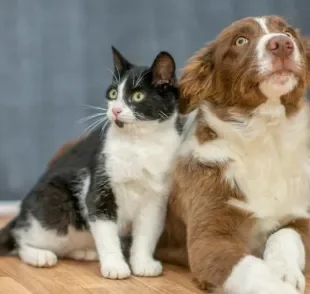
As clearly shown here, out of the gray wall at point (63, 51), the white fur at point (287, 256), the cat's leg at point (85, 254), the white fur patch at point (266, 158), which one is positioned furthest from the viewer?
the gray wall at point (63, 51)

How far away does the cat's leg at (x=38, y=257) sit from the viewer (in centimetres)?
178

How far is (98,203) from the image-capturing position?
1.72 metres

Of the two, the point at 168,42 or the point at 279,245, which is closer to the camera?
the point at 279,245

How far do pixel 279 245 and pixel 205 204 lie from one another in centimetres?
20

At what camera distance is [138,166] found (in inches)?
67.1

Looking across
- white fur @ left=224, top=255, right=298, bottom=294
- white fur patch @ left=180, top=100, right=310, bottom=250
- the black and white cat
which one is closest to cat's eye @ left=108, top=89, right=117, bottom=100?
the black and white cat

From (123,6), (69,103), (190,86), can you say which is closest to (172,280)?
(190,86)

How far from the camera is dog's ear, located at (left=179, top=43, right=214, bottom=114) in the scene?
1698 mm

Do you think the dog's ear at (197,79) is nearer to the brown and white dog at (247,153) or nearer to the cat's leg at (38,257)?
the brown and white dog at (247,153)

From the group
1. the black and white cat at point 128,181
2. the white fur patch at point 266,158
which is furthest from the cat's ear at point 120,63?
the white fur patch at point 266,158

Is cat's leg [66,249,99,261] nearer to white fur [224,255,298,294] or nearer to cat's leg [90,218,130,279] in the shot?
cat's leg [90,218,130,279]

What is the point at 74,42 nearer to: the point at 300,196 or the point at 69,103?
the point at 69,103

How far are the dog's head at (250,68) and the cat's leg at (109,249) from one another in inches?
14.8

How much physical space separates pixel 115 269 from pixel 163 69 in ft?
1.76
